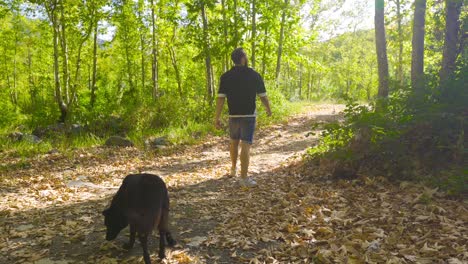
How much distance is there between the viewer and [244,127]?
21.0ft

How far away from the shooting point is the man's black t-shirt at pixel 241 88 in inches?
245

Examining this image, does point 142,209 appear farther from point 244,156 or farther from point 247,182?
point 247,182

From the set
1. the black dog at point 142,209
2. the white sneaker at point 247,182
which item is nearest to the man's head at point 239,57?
the white sneaker at point 247,182

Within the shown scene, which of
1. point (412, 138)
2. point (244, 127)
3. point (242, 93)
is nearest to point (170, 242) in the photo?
point (244, 127)

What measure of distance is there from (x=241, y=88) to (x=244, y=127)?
71 cm

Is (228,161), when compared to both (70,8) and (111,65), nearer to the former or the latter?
(70,8)

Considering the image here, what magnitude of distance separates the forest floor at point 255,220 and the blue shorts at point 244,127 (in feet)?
3.22

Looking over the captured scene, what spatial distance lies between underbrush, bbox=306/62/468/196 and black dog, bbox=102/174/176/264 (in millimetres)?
3767

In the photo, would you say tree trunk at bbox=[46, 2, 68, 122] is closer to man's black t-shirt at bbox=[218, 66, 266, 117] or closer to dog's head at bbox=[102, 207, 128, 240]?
man's black t-shirt at bbox=[218, 66, 266, 117]

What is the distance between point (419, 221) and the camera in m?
4.39

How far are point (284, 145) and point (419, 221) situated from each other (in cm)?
705

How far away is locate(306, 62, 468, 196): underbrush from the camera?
5.42 meters

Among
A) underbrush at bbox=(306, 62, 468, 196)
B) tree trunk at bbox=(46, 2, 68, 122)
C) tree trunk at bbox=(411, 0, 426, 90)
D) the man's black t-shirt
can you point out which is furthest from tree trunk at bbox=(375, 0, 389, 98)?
tree trunk at bbox=(46, 2, 68, 122)

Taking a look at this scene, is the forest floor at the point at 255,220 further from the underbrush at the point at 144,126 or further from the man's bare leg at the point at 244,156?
the underbrush at the point at 144,126
